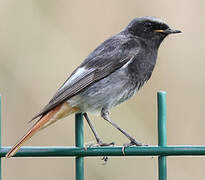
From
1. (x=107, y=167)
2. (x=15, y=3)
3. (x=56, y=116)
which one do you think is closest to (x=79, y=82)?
(x=56, y=116)

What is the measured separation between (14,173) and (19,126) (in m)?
0.50

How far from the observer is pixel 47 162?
21.3 ft

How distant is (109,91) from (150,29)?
726 millimetres

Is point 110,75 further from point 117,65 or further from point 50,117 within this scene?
point 50,117

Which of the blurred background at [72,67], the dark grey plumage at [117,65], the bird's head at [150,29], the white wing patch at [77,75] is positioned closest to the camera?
the white wing patch at [77,75]

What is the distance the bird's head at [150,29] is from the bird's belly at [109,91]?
0.53 metres

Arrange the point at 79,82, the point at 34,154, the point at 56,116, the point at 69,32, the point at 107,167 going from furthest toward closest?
the point at 69,32 → the point at 107,167 → the point at 79,82 → the point at 56,116 → the point at 34,154

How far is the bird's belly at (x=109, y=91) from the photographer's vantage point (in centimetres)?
508

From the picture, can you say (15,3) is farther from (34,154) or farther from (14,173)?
(34,154)

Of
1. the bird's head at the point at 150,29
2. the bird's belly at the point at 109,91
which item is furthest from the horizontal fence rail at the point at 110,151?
the bird's head at the point at 150,29

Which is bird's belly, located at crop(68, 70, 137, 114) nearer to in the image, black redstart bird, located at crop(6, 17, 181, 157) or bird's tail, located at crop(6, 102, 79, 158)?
black redstart bird, located at crop(6, 17, 181, 157)

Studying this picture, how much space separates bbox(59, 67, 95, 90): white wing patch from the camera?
4.77 m

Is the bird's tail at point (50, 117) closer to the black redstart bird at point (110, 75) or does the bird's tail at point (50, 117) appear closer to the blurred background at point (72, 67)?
the black redstart bird at point (110, 75)

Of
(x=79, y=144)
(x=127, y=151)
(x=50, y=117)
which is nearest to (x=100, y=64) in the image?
(x=50, y=117)
